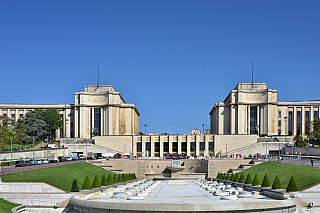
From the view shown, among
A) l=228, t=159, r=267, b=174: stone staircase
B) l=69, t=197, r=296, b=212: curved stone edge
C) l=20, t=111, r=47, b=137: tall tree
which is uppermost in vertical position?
l=20, t=111, r=47, b=137: tall tree

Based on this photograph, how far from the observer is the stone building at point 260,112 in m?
129

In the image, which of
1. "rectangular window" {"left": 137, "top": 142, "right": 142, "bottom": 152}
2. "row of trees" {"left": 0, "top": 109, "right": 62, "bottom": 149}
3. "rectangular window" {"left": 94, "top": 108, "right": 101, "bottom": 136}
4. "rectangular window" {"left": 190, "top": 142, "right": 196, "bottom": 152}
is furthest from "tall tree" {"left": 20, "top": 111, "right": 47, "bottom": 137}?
"rectangular window" {"left": 190, "top": 142, "right": 196, "bottom": 152}

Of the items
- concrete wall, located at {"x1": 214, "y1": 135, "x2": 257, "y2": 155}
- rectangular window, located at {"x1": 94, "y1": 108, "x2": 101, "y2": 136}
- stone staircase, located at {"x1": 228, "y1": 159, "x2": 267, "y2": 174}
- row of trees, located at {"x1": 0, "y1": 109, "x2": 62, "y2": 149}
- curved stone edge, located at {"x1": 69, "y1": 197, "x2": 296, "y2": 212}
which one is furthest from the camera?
rectangular window, located at {"x1": 94, "y1": 108, "x2": 101, "y2": 136}

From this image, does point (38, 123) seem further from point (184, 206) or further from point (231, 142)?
point (184, 206)

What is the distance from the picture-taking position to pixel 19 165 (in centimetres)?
6016

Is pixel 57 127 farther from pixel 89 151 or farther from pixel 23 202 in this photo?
pixel 23 202

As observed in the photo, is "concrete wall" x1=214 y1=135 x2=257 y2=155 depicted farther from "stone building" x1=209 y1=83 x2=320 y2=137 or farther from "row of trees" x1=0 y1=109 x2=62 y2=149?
"row of trees" x1=0 y1=109 x2=62 y2=149

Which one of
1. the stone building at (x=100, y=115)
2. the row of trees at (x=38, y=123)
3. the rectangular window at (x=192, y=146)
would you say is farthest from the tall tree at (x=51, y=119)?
the rectangular window at (x=192, y=146)

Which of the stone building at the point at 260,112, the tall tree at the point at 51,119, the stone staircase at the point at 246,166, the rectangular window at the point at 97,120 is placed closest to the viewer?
the stone staircase at the point at 246,166

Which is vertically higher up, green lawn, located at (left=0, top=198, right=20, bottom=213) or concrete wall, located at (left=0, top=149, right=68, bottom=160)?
green lawn, located at (left=0, top=198, right=20, bottom=213)

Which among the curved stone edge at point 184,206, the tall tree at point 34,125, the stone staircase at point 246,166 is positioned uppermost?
the tall tree at point 34,125

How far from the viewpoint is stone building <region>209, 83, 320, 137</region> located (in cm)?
12925

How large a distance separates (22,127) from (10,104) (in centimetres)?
3214

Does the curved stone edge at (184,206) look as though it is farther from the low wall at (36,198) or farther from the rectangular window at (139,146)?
the rectangular window at (139,146)
